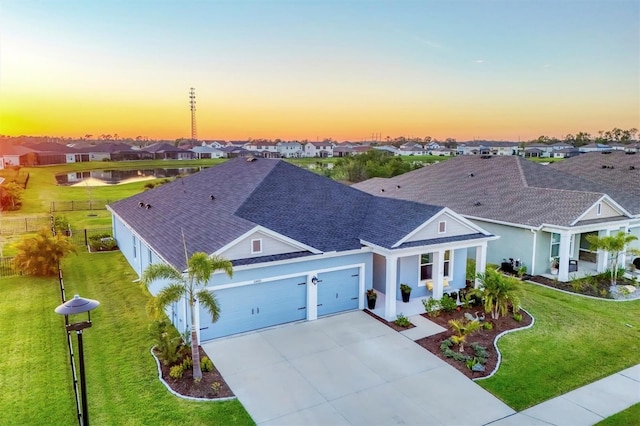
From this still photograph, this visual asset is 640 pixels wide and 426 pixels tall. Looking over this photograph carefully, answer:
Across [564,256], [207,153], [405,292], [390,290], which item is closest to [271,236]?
[390,290]

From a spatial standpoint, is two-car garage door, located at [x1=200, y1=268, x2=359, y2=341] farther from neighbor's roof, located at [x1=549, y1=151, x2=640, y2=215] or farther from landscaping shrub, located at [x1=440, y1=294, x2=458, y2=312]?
neighbor's roof, located at [x1=549, y1=151, x2=640, y2=215]

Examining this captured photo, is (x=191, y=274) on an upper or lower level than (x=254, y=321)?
upper

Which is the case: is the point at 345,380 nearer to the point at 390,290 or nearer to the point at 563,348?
the point at 390,290

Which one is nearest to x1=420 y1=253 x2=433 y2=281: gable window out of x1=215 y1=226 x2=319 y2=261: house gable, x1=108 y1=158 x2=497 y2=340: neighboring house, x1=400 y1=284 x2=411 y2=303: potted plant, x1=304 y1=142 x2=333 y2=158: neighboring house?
x1=108 y1=158 x2=497 y2=340: neighboring house

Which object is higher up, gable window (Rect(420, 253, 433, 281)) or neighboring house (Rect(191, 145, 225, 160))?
neighboring house (Rect(191, 145, 225, 160))

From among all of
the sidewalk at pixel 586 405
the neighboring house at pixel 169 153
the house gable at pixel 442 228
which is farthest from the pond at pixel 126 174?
the sidewalk at pixel 586 405

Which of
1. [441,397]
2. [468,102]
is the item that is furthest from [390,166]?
[441,397]

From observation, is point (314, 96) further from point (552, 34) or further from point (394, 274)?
point (394, 274)
